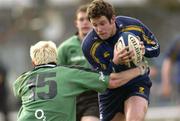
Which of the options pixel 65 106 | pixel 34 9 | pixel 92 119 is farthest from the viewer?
pixel 34 9

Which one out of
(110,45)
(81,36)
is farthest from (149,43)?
(81,36)

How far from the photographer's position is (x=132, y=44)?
31.7ft

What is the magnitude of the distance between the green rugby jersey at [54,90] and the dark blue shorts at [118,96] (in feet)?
3.19

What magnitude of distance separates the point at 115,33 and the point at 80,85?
1.07 metres

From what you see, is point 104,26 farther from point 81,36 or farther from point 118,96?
point 81,36

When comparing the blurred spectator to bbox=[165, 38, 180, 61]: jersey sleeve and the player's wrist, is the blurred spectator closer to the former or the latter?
bbox=[165, 38, 180, 61]: jersey sleeve

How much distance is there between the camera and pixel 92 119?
11789mm

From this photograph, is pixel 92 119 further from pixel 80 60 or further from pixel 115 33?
pixel 115 33

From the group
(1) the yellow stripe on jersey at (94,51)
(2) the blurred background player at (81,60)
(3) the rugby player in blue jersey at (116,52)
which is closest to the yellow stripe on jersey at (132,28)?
(3) the rugby player in blue jersey at (116,52)

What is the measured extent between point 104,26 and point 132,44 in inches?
16.5

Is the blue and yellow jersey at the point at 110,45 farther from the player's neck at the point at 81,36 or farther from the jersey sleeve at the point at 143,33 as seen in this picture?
the player's neck at the point at 81,36

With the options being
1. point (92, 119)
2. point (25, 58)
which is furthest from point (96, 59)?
point (25, 58)

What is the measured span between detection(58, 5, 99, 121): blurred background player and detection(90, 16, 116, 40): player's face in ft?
6.86

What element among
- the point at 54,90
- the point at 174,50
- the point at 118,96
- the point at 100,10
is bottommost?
the point at 118,96
